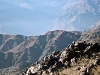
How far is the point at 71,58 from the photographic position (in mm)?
42375

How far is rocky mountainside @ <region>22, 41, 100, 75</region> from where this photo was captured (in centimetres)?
3585

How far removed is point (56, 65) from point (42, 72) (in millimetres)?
2415

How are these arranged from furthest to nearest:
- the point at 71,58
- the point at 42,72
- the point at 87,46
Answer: the point at 87,46 → the point at 71,58 → the point at 42,72

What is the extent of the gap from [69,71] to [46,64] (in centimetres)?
609

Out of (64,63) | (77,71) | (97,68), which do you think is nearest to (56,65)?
(64,63)

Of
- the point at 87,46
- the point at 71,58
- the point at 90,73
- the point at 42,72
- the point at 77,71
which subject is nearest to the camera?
the point at 90,73

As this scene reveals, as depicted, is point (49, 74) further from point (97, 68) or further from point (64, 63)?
point (97, 68)

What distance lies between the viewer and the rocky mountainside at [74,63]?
35.9m

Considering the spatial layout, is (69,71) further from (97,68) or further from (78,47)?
(78,47)

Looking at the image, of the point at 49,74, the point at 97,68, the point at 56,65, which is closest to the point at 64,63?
the point at 56,65

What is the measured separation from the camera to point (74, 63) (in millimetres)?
40188

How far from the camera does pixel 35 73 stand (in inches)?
1559

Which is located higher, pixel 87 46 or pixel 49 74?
pixel 87 46

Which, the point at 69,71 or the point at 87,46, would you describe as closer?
the point at 69,71
